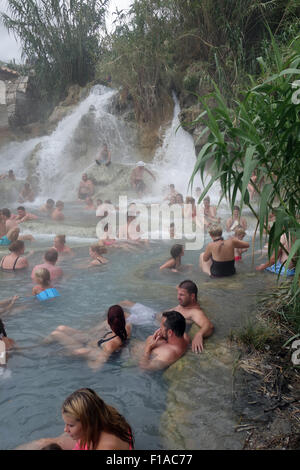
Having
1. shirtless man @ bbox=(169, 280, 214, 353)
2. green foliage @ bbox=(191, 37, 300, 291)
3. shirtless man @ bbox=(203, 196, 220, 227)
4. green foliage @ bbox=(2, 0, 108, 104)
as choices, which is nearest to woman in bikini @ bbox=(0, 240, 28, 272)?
shirtless man @ bbox=(169, 280, 214, 353)

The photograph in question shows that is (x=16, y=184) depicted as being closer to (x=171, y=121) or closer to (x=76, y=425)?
(x=171, y=121)

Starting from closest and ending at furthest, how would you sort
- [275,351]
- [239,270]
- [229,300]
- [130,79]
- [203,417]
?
[203,417] < [275,351] < [229,300] < [239,270] < [130,79]

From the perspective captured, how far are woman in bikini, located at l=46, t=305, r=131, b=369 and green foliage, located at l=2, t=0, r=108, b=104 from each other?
57.2 feet

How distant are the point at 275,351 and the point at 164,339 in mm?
1053

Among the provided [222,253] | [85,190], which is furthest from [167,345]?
[85,190]

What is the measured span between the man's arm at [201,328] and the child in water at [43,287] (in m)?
2.27

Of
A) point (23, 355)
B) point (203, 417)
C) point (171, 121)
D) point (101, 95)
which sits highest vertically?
point (101, 95)

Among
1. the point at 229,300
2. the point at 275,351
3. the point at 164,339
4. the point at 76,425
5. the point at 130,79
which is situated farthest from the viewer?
the point at 130,79

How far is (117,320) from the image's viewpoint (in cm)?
370

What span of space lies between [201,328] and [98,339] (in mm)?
1156

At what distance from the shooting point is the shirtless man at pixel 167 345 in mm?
3420

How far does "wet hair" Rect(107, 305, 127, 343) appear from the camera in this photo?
12.0 feet

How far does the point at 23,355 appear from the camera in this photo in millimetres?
3828
